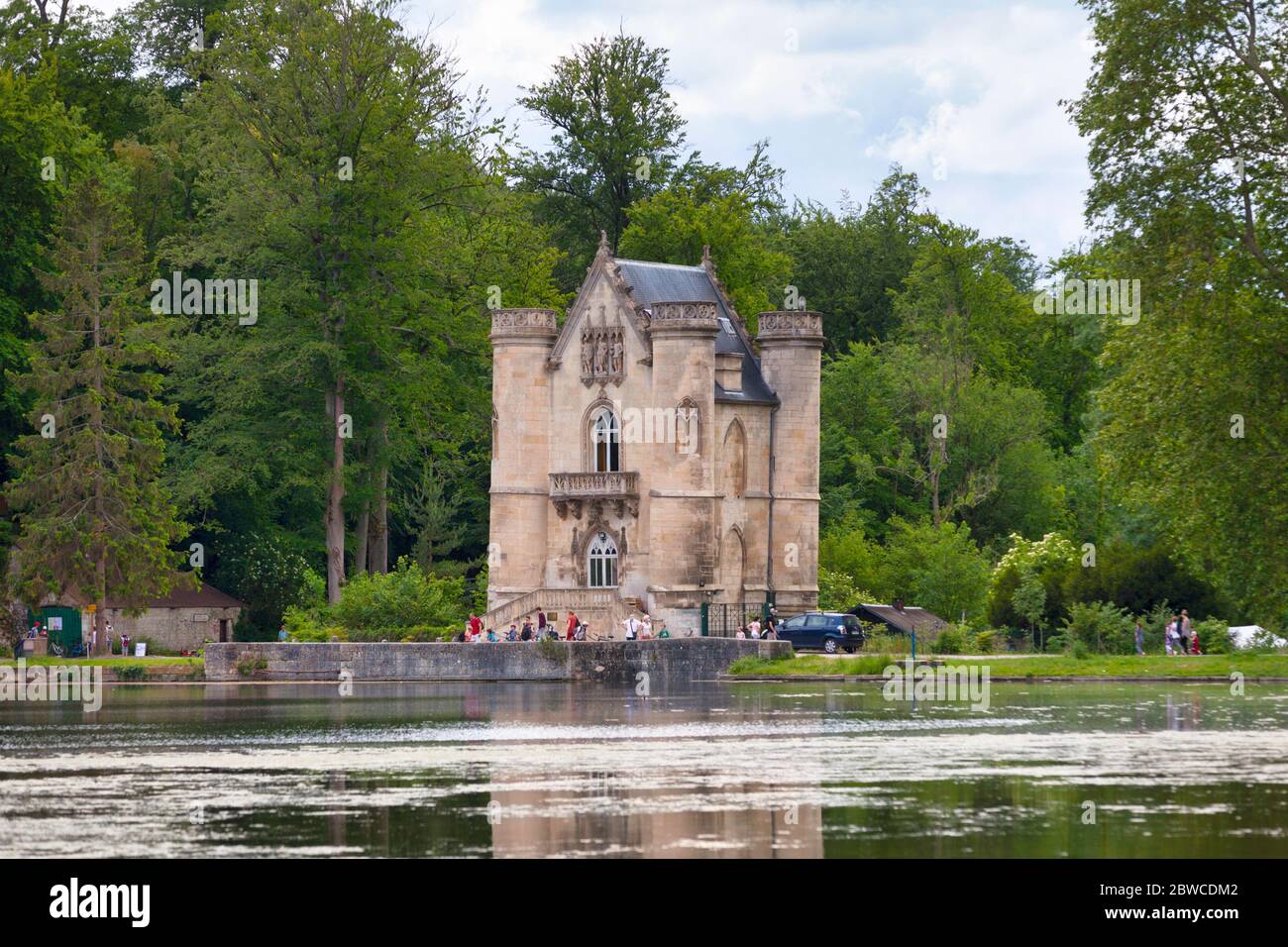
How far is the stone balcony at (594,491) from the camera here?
62.6 meters

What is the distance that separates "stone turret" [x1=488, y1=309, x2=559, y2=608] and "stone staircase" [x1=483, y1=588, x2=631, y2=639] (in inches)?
111

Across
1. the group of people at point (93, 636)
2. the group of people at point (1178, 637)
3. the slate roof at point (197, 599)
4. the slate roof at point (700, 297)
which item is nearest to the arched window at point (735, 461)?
the slate roof at point (700, 297)

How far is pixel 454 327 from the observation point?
6875cm

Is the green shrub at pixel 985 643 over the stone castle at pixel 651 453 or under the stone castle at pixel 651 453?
under

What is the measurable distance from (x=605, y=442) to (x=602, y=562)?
343 centimetres

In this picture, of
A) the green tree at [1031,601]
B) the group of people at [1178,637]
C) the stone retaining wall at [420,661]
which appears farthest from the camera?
the green tree at [1031,601]

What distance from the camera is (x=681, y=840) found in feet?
64.7

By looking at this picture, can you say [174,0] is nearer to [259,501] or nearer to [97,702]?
[259,501]

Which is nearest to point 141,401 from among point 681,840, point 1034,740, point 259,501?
point 259,501

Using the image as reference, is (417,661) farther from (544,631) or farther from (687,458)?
(687,458)

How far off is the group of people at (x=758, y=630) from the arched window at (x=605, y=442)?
6092 millimetres

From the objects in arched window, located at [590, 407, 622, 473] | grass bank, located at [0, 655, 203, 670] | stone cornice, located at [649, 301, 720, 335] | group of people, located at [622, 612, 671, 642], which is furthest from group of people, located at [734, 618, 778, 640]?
grass bank, located at [0, 655, 203, 670]

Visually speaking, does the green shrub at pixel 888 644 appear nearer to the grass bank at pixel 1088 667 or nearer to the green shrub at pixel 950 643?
the green shrub at pixel 950 643
